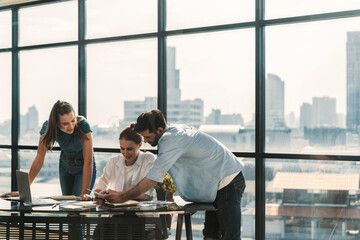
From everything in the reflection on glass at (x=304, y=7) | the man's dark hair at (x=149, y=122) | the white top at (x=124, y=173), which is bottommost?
the white top at (x=124, y=173)

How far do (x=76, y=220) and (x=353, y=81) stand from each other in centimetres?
249

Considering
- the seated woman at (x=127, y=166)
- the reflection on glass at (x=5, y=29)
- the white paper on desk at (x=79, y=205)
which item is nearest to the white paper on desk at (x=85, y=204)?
the white paper on desk at (x=79, y=205)

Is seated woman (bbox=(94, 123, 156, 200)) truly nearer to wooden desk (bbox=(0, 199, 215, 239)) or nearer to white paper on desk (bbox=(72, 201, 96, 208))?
white paper on desk (bbox=(72, 201, 96, 208))

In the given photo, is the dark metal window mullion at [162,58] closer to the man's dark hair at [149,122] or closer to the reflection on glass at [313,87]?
the reflection on glass at [313,87]

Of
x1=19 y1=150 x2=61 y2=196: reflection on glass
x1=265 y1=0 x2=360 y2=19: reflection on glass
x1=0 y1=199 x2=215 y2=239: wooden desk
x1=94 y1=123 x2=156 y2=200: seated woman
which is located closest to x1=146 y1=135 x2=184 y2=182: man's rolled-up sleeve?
x1=0 y1=199 x2=215 y2=239: wooden desk

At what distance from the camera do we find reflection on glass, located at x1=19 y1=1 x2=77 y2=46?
5418mm

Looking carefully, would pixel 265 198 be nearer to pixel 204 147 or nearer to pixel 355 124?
pixel 355 124

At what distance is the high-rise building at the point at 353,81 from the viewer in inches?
158

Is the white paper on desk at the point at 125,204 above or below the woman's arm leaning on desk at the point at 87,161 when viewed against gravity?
below

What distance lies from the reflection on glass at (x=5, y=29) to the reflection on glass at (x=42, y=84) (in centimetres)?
30

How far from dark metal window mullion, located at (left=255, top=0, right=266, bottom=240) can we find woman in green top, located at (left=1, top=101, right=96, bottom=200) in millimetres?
1457

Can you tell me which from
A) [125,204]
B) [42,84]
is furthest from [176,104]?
[125,204]

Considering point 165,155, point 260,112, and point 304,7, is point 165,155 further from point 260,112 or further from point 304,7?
point 304,7

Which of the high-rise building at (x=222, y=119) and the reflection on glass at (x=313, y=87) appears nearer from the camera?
the reflection on glass at (x=313, y=87)
